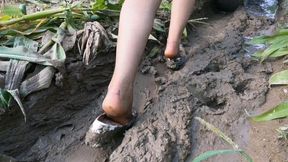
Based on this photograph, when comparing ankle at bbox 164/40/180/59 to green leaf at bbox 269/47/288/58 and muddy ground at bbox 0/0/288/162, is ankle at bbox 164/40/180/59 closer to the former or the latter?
muddy ground at bbox 0/0/288/162

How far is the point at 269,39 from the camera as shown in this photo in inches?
92.4

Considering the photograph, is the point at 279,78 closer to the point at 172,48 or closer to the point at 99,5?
the point at 172,48

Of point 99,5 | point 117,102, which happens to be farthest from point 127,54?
point 99,5

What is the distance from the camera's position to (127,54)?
173 cm

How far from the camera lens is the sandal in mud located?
175cm

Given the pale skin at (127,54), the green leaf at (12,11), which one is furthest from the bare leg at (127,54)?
the green leaf at (12,11)

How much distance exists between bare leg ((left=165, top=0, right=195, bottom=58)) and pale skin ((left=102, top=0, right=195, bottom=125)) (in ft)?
0.53

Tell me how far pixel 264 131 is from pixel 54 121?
31.4 inches

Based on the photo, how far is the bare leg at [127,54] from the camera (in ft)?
5.62

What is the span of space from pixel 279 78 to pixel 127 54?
74 centimetres

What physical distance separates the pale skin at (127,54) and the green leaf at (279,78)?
639 mm

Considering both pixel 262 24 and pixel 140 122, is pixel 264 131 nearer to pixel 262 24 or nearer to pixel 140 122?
pixel 140 122

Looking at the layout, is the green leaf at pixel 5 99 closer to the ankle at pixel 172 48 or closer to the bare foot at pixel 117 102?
the bare foot at pixel 117 102

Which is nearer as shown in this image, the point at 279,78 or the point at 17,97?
the point at 17,97
